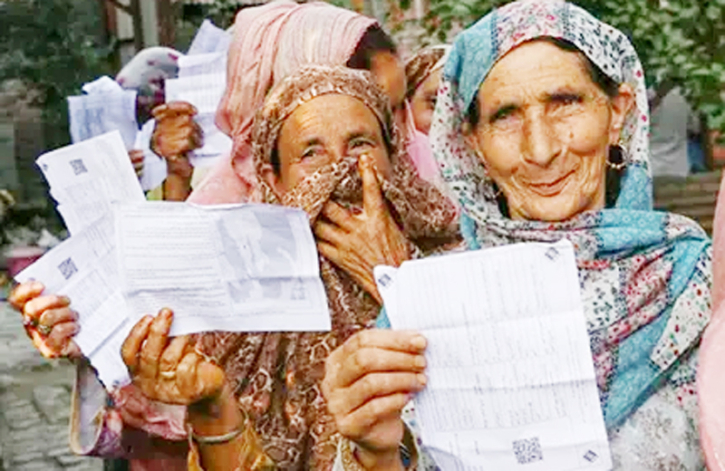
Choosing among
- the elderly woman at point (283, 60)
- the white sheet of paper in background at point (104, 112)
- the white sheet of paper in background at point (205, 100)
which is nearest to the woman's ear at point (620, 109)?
the elderly woman at point (283, 60)

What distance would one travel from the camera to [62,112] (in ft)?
42.5

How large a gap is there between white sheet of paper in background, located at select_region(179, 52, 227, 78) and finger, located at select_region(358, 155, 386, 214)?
8.46 ft

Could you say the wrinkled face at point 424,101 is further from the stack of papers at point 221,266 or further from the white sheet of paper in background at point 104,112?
the stack of papers at point 221,266

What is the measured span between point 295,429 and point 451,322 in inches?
35.6

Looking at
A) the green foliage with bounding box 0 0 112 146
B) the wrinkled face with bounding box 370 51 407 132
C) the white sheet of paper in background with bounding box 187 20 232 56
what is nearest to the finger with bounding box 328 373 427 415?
the wrinkled face with bounding box 370 51 407 132

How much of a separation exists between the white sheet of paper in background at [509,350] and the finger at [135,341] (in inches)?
23.0

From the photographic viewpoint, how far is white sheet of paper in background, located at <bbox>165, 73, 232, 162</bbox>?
493cm

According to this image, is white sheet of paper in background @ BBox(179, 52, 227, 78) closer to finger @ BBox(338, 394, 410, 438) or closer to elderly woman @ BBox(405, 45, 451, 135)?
elderly woman @ BBox(405, 45, 451, 135)

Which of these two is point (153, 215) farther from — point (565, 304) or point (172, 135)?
point (172, 135)

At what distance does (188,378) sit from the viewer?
2561 mm

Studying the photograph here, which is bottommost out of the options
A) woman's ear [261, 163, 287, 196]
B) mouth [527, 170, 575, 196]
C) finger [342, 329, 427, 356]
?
woman's ear [261, 163, 287, 196]

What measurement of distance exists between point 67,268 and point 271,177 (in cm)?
54

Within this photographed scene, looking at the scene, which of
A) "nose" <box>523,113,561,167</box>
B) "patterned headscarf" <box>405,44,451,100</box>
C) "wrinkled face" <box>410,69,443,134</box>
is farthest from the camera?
"patterned headscarf" <box>405,44,451,100</box>

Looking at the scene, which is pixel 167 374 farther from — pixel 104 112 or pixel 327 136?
pixel 104 112
